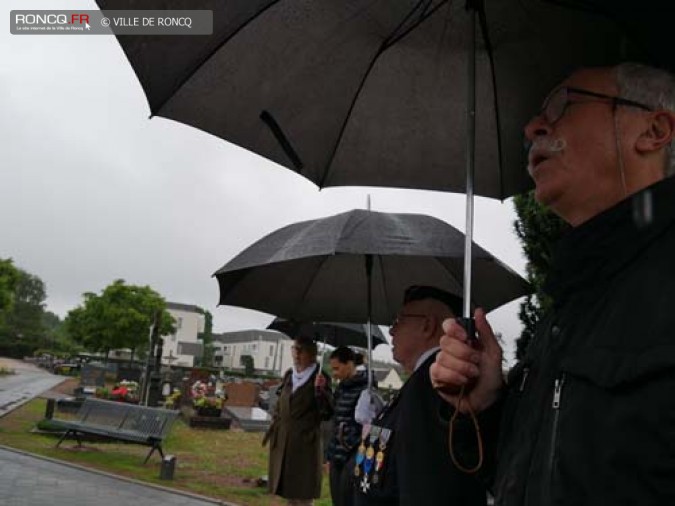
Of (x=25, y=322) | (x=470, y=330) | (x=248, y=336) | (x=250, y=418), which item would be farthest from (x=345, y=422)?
(x=248, y=336)

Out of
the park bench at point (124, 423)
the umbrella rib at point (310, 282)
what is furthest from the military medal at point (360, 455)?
the park bench at point (124, 423)

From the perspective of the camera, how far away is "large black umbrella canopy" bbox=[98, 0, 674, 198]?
7.80 ft

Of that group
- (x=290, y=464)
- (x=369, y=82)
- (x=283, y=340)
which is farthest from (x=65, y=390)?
(x=283, y=340)

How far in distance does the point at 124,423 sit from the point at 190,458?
150 centimetres

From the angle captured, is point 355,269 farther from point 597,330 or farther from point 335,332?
point 597,330

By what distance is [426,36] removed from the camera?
101 inches

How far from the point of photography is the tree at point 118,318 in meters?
61.2

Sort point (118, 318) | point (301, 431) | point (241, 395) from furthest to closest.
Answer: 1. point (118, 318)
2. point (241, 395)
3. point (301, 431)

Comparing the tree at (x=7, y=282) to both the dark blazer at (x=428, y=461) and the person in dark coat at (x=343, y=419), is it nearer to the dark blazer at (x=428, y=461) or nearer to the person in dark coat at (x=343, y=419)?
the person in dark coat at (x=343, y=419)

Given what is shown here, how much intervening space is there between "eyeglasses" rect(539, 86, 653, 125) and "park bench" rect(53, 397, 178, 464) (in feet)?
37.2

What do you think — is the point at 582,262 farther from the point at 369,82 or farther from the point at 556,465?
the point at 369,82

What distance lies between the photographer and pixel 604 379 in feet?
4.04

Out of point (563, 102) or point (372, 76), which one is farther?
point (372, 76)

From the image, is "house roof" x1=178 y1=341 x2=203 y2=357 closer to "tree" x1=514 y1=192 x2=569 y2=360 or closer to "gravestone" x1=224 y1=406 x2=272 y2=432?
"gravestone" x1=224 y1=406 x2=272 y2=432
